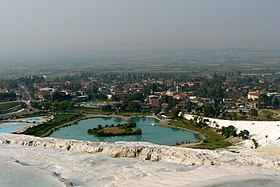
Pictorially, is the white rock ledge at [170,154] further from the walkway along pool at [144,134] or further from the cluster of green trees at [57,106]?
the cluster of green trees at [57,106]

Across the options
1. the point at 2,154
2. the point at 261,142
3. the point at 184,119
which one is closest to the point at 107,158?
the point at 2,154

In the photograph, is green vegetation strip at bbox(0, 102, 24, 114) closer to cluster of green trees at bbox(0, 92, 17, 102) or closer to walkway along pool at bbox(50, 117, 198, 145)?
cluster of green trees at bbox(0, 92, 17, 102)

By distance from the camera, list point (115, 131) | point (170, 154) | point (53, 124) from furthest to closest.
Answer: point (53, 124) < point (115, 131) < point (170, 154)

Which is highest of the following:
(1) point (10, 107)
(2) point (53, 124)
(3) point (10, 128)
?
(2) point (53, 124)

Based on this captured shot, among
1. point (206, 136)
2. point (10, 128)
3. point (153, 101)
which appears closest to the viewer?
point (206, 136)

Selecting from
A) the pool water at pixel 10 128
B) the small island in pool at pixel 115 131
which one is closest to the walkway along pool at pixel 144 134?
the small island in pool at pixel 115 131

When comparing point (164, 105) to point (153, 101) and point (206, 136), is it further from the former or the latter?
point (206, 136)

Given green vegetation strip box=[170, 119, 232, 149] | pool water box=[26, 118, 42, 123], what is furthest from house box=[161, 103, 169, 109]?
pool water box=[26, 118, 42, 123]

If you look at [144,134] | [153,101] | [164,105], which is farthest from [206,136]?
[153,101]
